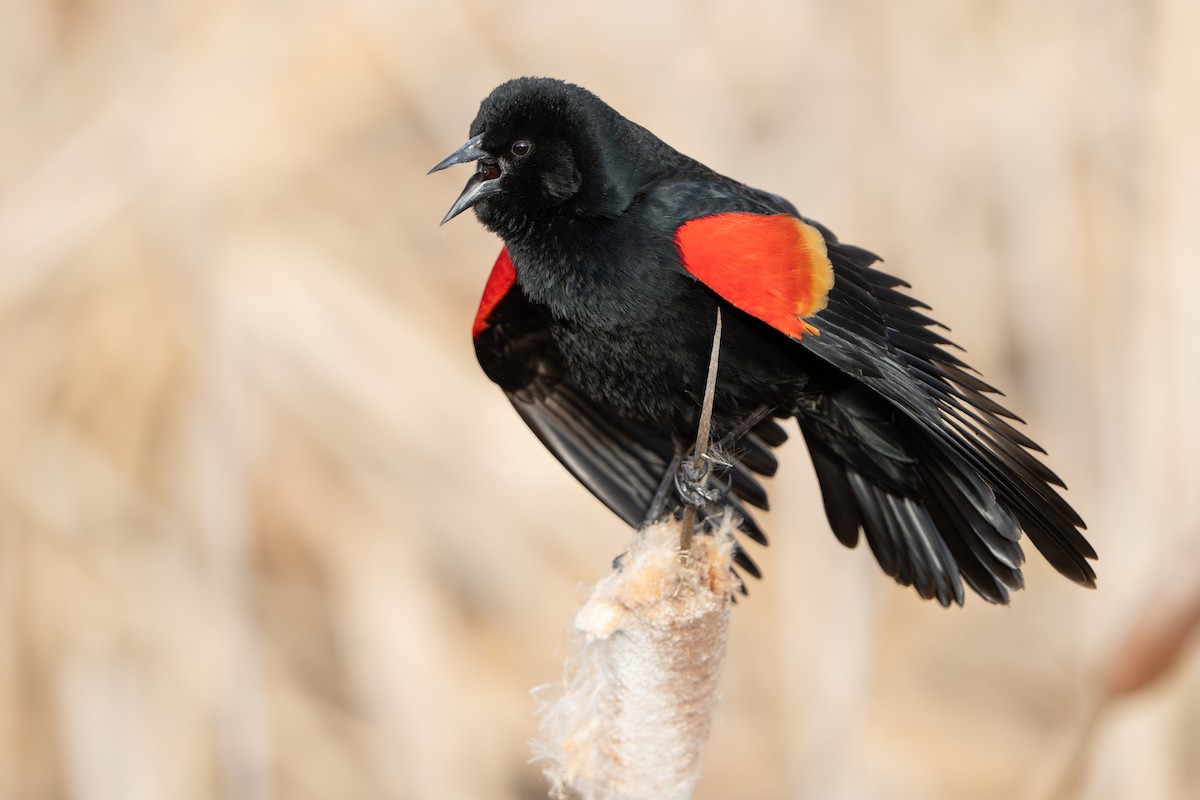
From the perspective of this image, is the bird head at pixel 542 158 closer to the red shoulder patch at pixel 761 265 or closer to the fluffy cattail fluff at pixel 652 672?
the red shoulder patch at pixel 761 265

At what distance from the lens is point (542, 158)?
169cm

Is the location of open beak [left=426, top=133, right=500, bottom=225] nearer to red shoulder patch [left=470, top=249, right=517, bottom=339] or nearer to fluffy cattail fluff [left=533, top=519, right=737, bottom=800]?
red shoulder patch [left=470, top=249, right=517, bottom=339]

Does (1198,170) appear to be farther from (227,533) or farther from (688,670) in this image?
(227,533)

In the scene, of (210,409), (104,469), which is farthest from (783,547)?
(104,469)

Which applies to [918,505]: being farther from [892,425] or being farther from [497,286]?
[497,286]

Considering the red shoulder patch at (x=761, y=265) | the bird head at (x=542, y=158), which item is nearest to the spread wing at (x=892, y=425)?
the red shoulder patch at (x=761, y=265)

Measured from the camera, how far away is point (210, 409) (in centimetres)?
251

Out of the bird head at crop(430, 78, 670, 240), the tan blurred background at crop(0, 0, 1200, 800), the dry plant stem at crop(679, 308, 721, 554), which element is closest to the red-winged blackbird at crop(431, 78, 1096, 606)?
the bird head at crop(430, 78, 670, 240)

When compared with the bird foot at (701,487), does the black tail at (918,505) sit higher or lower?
lower

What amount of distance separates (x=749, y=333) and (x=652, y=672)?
0.60 metres

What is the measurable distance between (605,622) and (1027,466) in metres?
0.58

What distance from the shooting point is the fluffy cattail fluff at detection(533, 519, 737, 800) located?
49.3 inches

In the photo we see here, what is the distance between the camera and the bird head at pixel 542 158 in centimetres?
168

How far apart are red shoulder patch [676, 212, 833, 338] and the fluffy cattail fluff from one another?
1.20ft
